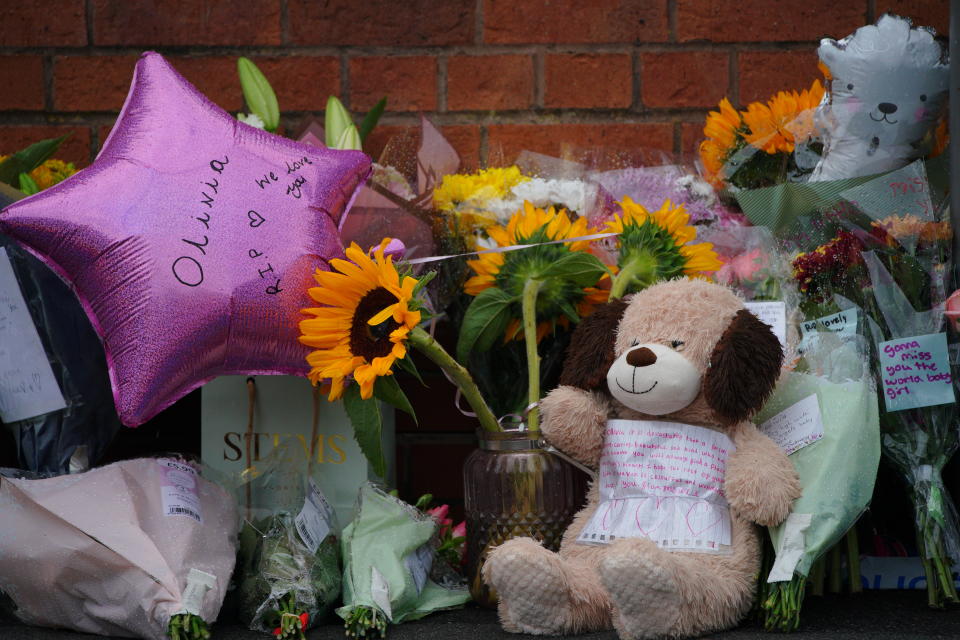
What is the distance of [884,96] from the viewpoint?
4.69 feet

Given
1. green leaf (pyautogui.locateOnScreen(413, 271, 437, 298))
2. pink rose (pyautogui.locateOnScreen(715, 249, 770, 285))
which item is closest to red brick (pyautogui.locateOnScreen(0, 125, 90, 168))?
green leaf (pyautogui.locateOnScreen(413, 271, 437, 298))

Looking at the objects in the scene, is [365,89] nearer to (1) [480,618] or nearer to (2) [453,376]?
(2) [453,376]

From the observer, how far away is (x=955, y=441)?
128 cm

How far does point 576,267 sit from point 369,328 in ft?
0.95

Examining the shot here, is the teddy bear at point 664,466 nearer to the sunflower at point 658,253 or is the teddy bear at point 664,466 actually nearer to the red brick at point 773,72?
the sunflower at point 658,253

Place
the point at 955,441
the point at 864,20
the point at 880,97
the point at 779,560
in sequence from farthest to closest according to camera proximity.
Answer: the point at 864,20 → the point at 880,97 → the point at 955,441 → the point at 779,560

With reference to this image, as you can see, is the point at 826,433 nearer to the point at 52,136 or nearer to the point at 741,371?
the point at 741,371

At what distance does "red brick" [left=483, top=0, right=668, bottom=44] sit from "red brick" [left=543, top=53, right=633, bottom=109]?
3 centimetres

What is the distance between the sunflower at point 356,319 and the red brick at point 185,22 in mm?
763

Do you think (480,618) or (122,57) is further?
(122,57)

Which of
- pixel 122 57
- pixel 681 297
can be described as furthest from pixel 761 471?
pixel 122 57

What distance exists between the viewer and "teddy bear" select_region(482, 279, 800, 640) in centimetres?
114

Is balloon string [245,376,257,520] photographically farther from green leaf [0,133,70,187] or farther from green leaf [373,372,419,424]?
green leaf [0,133,70,187]

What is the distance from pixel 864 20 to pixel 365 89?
88cm
